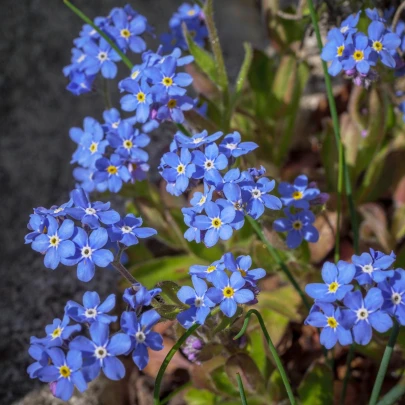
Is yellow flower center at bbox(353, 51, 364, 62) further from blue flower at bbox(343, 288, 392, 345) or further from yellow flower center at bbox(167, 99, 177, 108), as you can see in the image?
blue flower at bbox(343, 288, 392, 345)

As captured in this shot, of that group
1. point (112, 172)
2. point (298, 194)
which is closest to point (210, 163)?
point (298, 194)

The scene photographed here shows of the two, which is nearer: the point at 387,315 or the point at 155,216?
the point at 387,315

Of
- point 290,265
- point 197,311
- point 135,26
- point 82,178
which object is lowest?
point 290,265

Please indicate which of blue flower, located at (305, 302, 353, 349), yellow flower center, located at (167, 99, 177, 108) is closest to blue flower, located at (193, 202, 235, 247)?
blue flower, located at (305, 302, 353, 349)

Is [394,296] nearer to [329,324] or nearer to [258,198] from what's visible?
[329,324]

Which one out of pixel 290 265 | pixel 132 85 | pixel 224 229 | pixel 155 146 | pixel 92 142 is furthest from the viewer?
pixel 155 146

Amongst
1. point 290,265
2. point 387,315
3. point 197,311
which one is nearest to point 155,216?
point 290,265

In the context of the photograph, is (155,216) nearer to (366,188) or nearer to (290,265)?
(290,265)

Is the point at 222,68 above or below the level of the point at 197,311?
above
